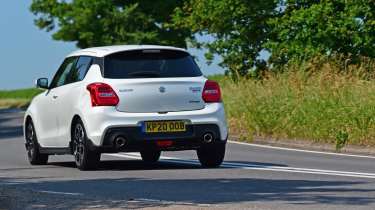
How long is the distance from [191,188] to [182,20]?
29.4m

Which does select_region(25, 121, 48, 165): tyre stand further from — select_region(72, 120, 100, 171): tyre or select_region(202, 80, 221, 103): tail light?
select_region(202, 80, 221, 103): tail light

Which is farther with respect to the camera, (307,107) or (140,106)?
(307,107)

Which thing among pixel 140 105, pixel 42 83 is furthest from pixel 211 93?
pixel 42 83

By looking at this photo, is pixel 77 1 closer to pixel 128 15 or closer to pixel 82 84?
pixel 128 15

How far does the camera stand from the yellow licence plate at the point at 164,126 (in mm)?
16344

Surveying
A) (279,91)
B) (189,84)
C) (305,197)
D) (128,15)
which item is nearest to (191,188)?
(305,197)

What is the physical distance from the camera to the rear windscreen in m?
16.7

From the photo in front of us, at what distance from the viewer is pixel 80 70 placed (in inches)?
682

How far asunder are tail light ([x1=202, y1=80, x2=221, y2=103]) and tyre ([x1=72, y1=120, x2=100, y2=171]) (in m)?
1.59

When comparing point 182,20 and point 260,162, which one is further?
point 182,20

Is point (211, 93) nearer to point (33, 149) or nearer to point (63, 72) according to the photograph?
point (63, 72)

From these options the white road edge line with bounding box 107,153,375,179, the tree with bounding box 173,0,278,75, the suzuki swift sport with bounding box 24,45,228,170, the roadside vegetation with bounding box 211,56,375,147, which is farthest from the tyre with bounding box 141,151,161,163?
the tree with bounding box 173,0,278,75

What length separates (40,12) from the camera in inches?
3004

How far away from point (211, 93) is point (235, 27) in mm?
24830
